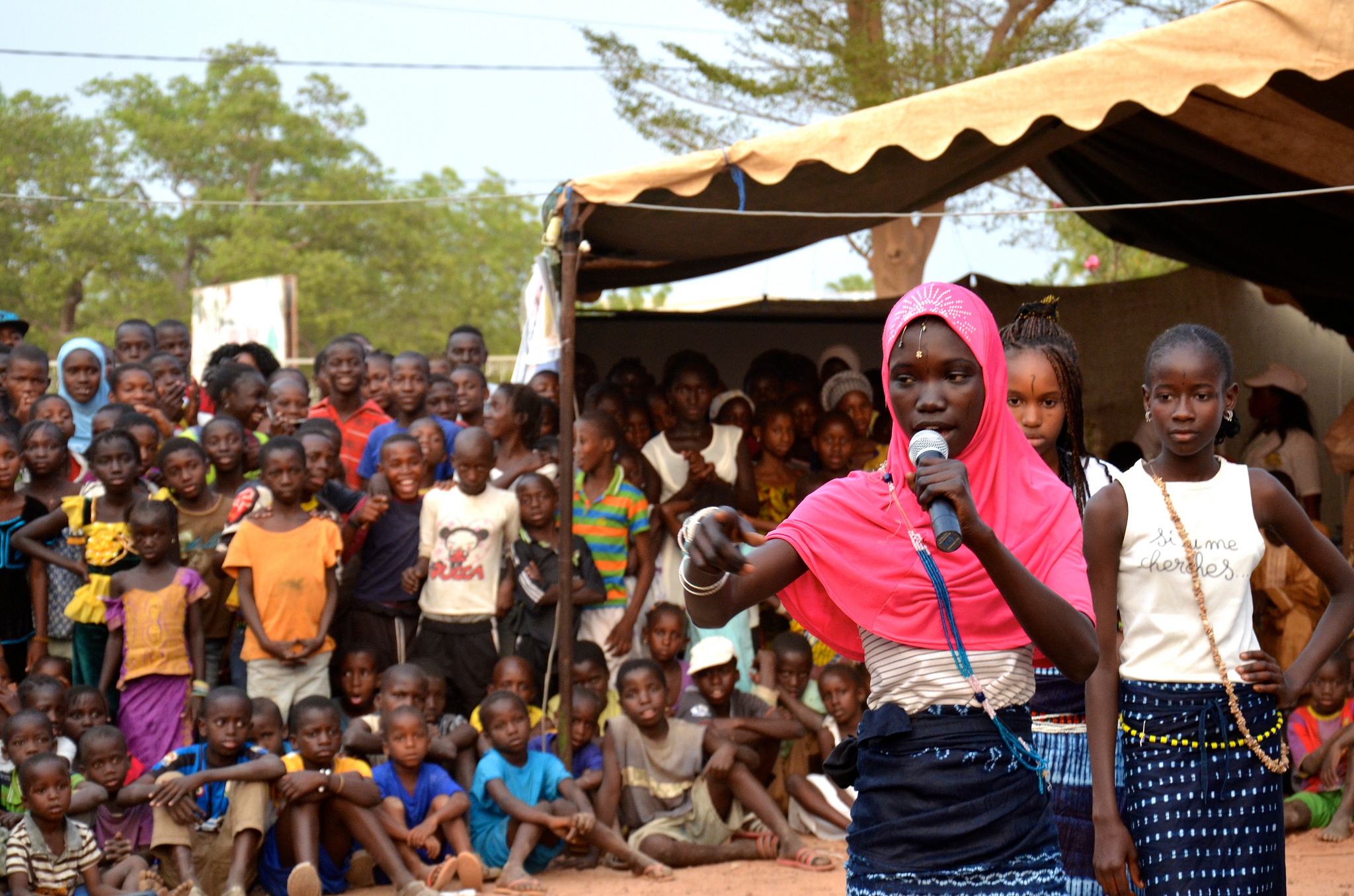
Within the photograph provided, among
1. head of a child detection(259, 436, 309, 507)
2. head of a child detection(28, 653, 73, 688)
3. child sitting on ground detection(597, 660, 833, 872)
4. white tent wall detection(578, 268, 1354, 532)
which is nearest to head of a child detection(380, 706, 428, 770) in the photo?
child sitting on ground detection(597, 660, 833, 872)

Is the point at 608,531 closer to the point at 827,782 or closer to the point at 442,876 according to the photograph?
the point at 827,782

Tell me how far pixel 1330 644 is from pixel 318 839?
3.82 metres

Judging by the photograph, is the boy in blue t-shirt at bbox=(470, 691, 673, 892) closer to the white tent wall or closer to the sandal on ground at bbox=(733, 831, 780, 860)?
the sandal on ground at bbox=(733, 831, 780, 860)

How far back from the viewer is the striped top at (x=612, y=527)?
644cm

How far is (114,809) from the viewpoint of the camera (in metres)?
5.18

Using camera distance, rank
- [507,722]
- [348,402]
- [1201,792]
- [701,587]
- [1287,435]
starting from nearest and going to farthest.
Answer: [701,587] < [1201,792] < [507,722] < [348,402] < [1287,435]

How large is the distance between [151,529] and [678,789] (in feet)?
7.96

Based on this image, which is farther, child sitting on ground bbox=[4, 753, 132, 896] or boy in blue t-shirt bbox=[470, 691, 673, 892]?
boy in blue t-shirt bbox=[470, 691, 673, 892]

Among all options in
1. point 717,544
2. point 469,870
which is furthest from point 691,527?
point 469,870

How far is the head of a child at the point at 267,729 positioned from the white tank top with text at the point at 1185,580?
368 cm

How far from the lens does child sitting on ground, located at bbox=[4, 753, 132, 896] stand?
4816 mm

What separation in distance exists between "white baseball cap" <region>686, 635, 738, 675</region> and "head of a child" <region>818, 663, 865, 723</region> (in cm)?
42

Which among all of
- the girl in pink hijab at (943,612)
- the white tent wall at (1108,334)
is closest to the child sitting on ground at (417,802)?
the girl in pink hijab at (943,612)

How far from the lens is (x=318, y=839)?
17.4ft
